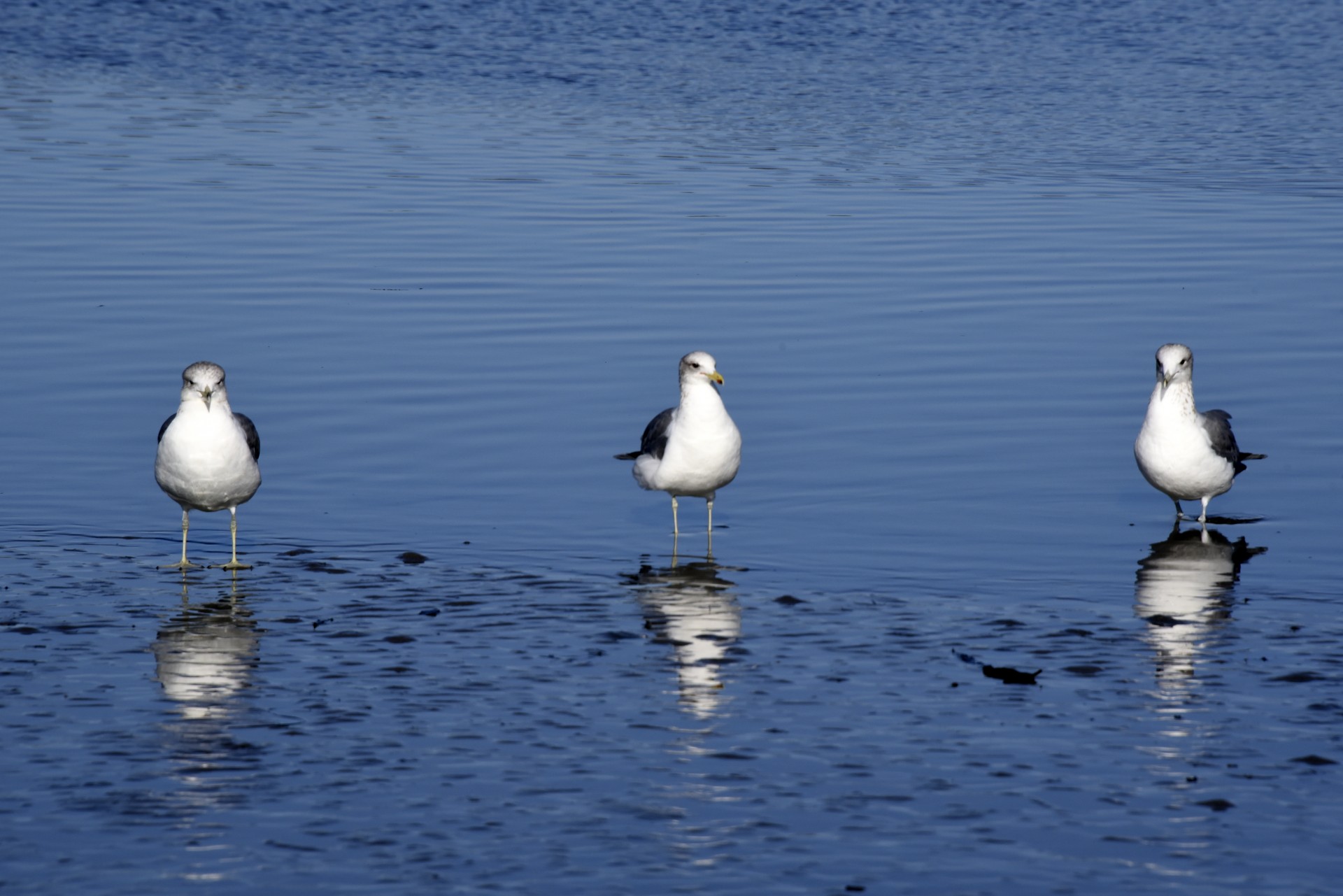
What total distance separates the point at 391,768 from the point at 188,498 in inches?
187

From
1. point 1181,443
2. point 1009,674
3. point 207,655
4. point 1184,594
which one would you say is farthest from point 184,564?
point 1181,443

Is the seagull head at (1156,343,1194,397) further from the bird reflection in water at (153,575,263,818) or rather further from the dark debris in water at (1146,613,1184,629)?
the bird reflection in water at (153,575,263,818)

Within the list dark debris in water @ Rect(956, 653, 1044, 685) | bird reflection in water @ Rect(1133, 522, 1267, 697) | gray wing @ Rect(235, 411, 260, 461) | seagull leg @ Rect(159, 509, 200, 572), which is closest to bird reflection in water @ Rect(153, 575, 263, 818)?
seagull leg @ Rect(159, 509, 200, 572)

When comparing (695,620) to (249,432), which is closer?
(695,620)

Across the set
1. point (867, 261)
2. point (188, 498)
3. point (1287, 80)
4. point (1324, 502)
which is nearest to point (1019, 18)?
point (1287, 80)

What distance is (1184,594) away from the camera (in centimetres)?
1170

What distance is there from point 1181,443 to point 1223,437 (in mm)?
412

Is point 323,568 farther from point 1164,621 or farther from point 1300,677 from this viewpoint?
point 1300,677

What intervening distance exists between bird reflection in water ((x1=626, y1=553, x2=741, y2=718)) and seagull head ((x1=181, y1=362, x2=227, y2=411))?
300cm

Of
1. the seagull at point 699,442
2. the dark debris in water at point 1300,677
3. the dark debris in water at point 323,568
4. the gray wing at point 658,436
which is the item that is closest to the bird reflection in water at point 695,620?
the seagull at point 699,442

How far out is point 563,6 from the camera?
49.1 m

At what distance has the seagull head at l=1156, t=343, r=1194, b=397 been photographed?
1388cm

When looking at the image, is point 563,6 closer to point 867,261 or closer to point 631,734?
point 867,261

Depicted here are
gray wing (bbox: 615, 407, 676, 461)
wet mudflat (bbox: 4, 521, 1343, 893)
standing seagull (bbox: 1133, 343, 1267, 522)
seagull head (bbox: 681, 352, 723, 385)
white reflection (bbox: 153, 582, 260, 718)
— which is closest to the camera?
wet mudflat (bbox: 4, 521, 1343, 893)
